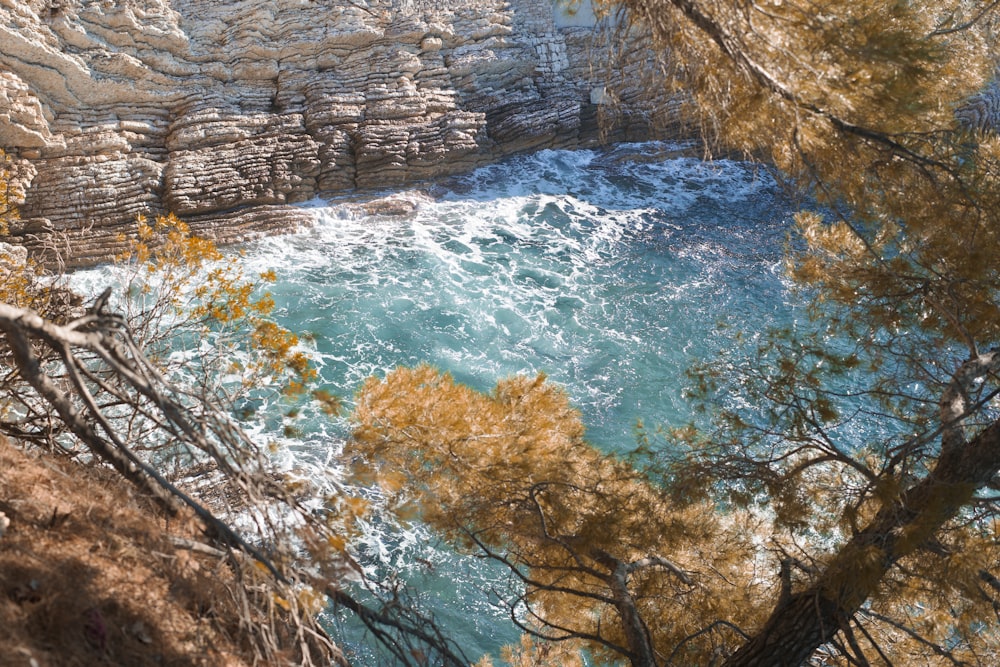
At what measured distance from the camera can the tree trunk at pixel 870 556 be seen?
242 centimetres

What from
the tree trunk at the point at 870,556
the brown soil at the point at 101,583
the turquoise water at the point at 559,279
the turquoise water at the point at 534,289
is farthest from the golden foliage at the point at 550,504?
the turquoise water at the point at 559,279

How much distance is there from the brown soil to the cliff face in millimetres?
7480

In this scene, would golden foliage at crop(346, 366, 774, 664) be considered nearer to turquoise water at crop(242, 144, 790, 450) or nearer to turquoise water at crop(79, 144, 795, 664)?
turquoise water at crop(79, 144, 795, 664)

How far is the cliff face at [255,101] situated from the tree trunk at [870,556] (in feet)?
28.1

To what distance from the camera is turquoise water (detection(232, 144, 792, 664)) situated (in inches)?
279

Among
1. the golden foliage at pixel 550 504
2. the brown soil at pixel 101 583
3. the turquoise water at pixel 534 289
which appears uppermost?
the turquoise water at pixel 534 289

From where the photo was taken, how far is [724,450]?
10.9 feet

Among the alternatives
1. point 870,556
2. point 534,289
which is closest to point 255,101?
point 534,289

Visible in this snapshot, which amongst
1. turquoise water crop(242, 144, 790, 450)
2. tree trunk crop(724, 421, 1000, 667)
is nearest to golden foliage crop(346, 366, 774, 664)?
tree trunk crop(724, 421, 1000, 667)

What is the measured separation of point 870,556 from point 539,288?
714cm

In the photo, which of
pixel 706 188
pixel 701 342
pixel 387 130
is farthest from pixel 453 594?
pixel 706 188

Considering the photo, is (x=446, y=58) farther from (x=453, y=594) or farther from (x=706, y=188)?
(x=453, y=594)

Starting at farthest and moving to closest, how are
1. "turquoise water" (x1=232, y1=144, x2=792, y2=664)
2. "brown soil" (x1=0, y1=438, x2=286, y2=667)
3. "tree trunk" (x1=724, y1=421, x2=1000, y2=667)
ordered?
"turquoise water" (x1=232, y1=144, x2=792, y2=664) < "tree trunk" (x1=724, y1=421, x2=1000, y2=667) < "brown soil" (x1=0, y1=438, x2=286, y2=667)

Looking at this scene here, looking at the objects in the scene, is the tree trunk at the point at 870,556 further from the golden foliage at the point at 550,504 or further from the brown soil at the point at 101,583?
the brown soil at the point at 101,583
